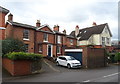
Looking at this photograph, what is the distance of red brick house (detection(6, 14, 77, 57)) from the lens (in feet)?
80.9

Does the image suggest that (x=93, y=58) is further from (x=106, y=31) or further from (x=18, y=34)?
(x=106, y=31)

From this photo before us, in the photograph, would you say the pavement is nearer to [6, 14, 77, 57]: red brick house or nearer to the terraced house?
[6, 14, 77, 57]: red brick house

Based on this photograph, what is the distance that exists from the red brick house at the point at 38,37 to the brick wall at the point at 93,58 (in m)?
5.63

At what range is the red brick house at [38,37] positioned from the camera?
2466 centimetres

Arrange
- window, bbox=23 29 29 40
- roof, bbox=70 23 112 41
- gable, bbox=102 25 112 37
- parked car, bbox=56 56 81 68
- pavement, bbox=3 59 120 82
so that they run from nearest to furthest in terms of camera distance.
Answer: pavement, bbox=3 59 120 82
parked car, bbox=56 56 81 68
window, bbox=23 29 29 40
roof, bbox=70 23 112 41
gable, bbox=102 25 112 37

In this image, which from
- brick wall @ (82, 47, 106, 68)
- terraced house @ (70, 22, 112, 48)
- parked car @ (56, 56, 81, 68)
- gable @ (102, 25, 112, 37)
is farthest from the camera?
gable @ (102, 25, 112, 37)

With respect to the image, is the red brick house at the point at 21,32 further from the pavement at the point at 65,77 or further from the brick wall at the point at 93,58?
the pavement at the point at 65,77

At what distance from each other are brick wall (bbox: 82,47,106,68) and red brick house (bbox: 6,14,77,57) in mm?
5627

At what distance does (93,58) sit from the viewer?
2339 centimetres

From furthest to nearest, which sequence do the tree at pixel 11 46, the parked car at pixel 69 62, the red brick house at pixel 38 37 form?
the red brick house at pixel 38 37 < the parked car at pixel 69 62 < the tree at pixel 11 46

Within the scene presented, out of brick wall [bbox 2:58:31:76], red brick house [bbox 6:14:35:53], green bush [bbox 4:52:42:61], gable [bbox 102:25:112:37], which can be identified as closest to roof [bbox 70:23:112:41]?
gable [bbox 102:25:112:37]

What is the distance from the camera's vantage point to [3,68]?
618 inches

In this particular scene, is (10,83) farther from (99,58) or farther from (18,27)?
(99,58)

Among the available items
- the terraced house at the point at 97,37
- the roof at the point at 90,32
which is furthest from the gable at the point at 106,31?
the roof at the point at 90,32
